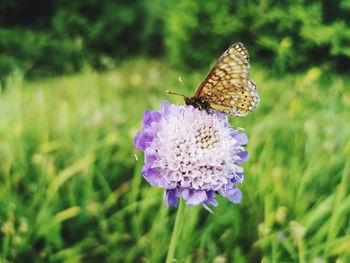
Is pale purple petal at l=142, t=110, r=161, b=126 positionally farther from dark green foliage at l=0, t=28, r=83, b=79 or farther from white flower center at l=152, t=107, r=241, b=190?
dark green foliage at l=0, t=28, r=83, b=79

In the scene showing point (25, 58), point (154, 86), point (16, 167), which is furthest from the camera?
point (25, 58)

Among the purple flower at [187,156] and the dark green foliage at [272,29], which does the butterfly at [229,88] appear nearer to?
the purple flower at [187,156]

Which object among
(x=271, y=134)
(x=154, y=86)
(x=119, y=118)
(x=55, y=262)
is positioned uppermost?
(x=154, y=86)

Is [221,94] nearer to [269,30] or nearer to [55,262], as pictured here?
[55,262]

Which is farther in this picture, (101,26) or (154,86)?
(101,26)

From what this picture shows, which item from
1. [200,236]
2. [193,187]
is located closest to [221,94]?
[193,187]

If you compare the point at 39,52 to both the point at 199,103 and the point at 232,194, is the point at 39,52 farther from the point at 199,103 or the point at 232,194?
the point at 232,194
